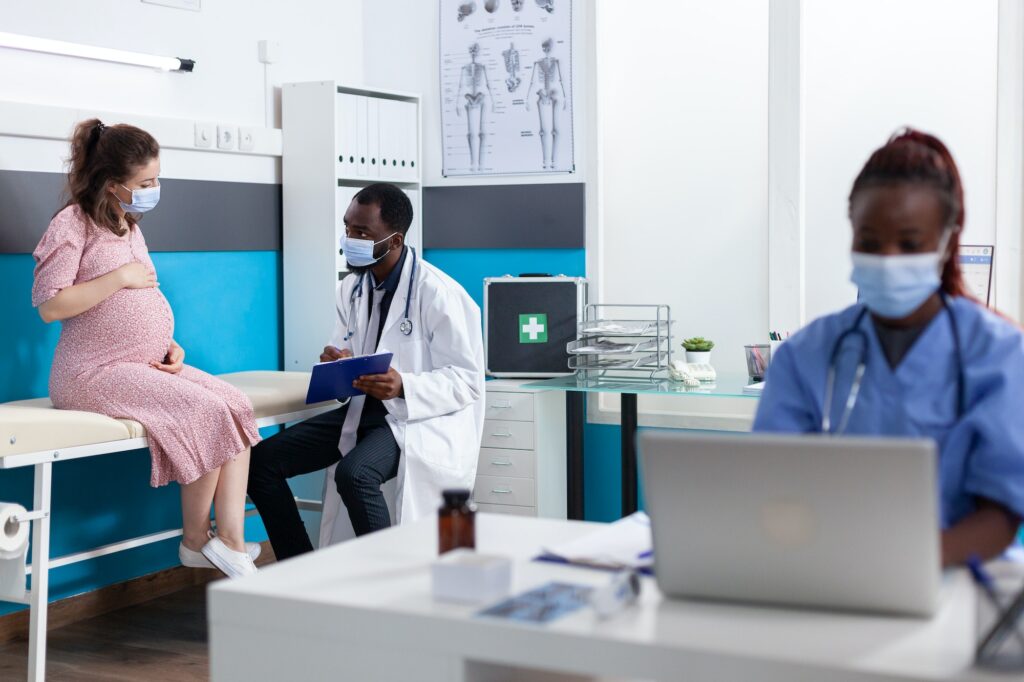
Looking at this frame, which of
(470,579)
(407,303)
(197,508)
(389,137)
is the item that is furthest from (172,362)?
(470,579)

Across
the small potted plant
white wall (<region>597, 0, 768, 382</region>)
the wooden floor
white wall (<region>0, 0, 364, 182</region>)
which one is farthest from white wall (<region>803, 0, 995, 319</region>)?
the wooden floor

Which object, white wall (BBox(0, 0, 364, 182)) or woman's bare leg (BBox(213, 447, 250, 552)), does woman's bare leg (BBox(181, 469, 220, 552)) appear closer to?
woman's bare leg (BBox(213, 447, 250, 552))

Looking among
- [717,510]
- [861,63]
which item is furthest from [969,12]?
[717,510]

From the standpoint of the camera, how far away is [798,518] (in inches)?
45.7

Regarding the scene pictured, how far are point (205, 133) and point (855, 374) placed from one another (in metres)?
2.75

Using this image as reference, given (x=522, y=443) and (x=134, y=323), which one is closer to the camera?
(x=134, y=323)

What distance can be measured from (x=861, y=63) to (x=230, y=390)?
2.19m

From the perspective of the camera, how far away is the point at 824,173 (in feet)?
12.7

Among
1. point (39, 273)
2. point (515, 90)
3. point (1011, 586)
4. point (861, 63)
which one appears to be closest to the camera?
point (1011, 586)

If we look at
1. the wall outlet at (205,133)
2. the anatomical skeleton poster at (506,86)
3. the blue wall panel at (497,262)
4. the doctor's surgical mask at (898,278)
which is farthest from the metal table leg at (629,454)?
the doctor's surgical mask at (898,278)

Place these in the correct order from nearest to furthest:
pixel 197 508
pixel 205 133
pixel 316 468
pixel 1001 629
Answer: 1. pixel 1001 629
2. pixel 197 508
3. pixel 316 468
4. pixel 205 133

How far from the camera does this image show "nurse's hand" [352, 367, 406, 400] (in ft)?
10.7

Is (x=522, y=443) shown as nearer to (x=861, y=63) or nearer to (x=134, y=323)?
(x=134, y=323)

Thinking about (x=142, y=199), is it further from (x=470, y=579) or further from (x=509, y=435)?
(x=470, y=579)
